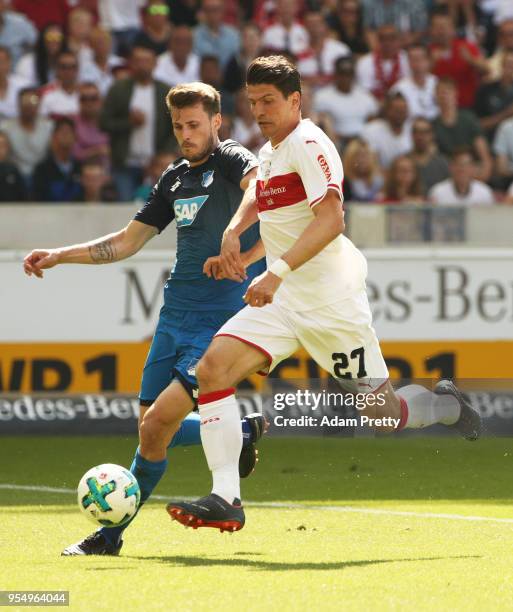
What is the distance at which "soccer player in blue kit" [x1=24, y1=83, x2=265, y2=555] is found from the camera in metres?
7.11

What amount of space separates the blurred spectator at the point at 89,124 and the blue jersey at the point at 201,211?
7.59 metres

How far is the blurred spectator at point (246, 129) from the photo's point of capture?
1527 cm

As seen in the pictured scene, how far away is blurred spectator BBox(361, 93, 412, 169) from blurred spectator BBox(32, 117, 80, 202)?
3.25 metres

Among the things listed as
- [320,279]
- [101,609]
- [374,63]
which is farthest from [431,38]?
[101,609]

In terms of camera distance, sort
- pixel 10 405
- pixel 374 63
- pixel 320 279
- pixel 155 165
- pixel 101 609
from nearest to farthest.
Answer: pixel 101 609
pixel 320 279
pixel 10 405
pixel 155 165
pixel 374 63

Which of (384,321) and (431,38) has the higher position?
(431,38)

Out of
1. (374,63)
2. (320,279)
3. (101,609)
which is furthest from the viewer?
(374,63)

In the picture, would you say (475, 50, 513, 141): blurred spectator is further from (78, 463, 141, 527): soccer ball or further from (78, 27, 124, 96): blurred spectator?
(78, 463, 141, 527): soccer ball

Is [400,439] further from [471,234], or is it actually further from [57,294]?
[57,294]

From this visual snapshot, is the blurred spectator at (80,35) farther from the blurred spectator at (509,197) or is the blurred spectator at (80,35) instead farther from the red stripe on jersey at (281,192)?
the red stripe on jersey at (281,192)

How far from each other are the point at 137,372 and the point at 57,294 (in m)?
0.98

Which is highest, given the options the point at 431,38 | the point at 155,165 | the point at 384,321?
the point at 431,38

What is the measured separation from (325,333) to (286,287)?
0.96 ft

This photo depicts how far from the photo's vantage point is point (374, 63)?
→ 55.6ft
